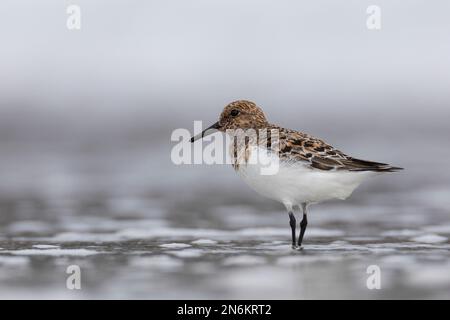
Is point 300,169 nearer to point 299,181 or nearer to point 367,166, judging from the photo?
point 299,181

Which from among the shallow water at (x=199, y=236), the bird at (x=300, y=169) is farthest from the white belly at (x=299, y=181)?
the shallow water at (x=199, y=236)

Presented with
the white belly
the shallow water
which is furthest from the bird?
the shallow water

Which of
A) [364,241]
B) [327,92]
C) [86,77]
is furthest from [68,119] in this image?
[364,241]

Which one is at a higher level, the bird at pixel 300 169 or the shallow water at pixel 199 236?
the bird at pixel 300 169

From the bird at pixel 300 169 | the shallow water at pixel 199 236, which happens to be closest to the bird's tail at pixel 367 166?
the bird at pixel 300 169

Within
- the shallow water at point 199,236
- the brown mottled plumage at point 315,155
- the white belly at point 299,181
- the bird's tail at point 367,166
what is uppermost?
the brown mottled plumage at point 315,155

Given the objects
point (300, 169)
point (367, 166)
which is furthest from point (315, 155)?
point (367, 166)

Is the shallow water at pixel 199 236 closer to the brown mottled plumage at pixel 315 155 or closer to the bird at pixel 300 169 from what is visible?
the bird at pixel 300 169

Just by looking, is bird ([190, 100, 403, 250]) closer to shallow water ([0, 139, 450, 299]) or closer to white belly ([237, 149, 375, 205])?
white belly ([237, 149, 375, 205])

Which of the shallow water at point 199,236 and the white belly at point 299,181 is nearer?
the shallow water at point 199,236

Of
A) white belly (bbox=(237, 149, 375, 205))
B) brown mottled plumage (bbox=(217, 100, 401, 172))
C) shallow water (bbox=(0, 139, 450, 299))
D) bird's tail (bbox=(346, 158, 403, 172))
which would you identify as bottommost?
shallow water (bbox=(0, 139, 450, 299))
